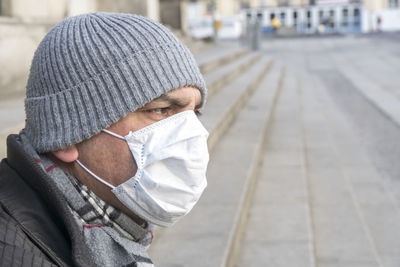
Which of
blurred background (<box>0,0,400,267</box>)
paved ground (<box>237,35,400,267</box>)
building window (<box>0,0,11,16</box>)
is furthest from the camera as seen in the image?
building window (<box>0,0,11,16</box>)

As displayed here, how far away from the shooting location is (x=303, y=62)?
20.5 meters

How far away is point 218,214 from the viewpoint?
345 cm

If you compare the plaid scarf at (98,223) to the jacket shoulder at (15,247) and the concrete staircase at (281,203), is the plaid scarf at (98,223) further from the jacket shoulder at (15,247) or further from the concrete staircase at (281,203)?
the concrete staircase at (281,203)

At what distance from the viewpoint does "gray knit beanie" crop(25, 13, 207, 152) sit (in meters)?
1.46

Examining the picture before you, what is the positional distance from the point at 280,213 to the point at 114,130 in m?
2.67

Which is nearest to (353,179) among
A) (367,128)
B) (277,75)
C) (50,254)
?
(367,128)

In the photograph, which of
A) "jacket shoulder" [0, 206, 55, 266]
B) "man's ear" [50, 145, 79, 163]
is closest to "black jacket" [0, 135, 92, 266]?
"jacket shoulder" [0, 206, 55, 266]

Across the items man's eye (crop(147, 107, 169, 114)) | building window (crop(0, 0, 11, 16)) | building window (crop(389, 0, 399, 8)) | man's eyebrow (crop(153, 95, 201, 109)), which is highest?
building window (crop(389, 0, 399, 8))

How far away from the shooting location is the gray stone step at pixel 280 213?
325 centimetres

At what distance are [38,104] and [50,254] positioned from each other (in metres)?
0.44

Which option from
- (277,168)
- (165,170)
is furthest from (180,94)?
(277,168)

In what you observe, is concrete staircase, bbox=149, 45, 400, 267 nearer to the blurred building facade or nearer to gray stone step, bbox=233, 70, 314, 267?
gray stone step, bbox=233, 70, 314, 267

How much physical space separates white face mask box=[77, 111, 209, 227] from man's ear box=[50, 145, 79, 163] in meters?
0.03

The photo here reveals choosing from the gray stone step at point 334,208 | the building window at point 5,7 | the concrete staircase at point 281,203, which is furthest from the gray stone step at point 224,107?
the building window at point 5,7
